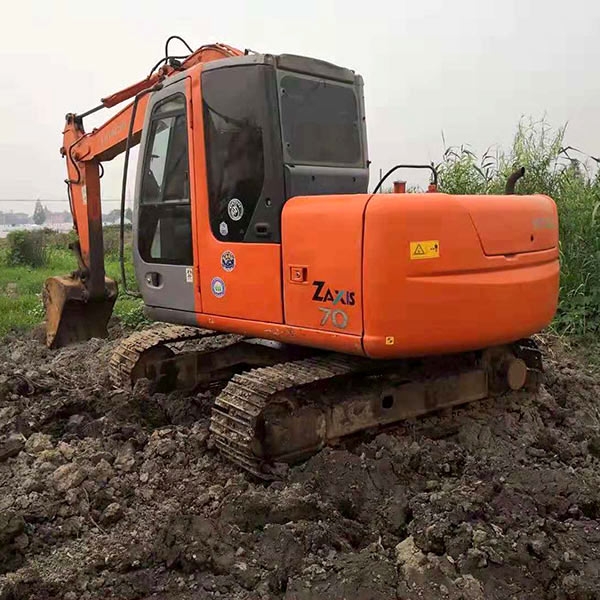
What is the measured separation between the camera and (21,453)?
4.07 m

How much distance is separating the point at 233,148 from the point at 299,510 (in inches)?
82.1

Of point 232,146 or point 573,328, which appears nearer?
point 232,146

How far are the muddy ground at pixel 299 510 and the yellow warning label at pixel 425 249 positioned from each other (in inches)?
44.4

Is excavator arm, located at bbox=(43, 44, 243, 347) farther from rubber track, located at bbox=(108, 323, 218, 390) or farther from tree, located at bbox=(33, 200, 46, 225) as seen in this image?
tree, located at bbox=(33, 200, 46, 225)

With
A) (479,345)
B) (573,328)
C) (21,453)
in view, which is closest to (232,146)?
(479,345)

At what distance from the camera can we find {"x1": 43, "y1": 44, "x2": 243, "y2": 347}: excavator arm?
18.1ft

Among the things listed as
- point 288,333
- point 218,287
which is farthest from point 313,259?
point 218,287

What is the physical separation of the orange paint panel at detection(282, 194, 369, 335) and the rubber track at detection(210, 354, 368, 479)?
300 mm

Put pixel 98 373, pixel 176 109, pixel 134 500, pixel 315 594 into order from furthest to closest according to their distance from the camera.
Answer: pixel 98 373 → pixel 176 109 → pixel 134 500 → pixel 315 594

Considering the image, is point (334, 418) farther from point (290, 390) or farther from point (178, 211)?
point (178, 211)

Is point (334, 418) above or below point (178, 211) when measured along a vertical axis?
below

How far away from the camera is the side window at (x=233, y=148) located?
4.12 m

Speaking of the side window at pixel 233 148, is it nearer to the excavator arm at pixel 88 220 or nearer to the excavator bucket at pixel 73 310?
the excavator arm at pixel 88 220

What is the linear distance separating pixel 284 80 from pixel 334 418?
1.96 meters
